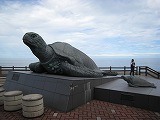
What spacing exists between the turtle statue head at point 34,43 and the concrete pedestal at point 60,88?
1.06 meters

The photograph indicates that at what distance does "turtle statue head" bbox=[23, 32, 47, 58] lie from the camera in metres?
5.50

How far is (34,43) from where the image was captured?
562 centimetres

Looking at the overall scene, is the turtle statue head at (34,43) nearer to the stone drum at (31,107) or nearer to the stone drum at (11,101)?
the stone drum at (11,101)

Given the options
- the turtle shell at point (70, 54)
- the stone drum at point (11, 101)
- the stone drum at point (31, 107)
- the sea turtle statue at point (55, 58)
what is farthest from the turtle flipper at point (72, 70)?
the stone drum at point (11, 101)

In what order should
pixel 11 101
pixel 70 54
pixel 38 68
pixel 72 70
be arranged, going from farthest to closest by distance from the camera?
1. pixel 38 68
2. pixel 70 54
3. pixel 72 70
4. pixel 11 101

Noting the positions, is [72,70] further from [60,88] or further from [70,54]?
[60,88]

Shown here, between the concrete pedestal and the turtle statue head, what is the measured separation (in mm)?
1055

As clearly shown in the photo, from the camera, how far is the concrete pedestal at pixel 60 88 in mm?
4770

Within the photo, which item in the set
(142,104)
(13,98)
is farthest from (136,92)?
(13,98)

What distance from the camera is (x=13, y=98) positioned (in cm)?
476

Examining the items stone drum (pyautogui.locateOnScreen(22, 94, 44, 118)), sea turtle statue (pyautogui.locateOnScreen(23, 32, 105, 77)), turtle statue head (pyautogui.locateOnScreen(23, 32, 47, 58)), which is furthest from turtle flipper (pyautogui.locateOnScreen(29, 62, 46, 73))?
stone drum (pyautogui.locateOnScreen(22, 94, 44, 118))

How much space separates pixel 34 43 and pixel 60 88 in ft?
6.81

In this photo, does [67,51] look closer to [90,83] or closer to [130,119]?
[90,83]

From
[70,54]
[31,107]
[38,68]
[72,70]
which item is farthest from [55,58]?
[31,107]
